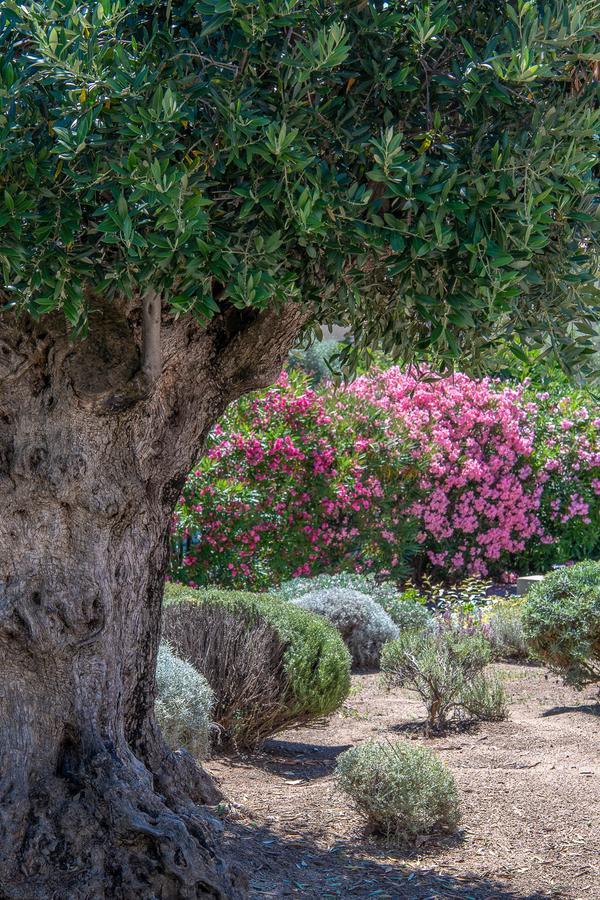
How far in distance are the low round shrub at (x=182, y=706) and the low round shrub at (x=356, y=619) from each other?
151 inches

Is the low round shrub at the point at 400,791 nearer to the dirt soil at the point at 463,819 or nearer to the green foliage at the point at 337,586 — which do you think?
the dirt soil at the point at 463,819

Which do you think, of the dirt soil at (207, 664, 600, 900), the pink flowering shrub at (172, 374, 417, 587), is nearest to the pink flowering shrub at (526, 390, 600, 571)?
the pink flowering shrub at (172, 374, 417, 587)

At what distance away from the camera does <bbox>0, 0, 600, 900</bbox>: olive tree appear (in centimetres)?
261

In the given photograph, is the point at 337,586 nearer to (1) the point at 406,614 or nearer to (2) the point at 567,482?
(1) the point at 406,614

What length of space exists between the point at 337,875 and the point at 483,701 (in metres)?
3.19

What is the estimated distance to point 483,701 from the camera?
7.01 meters

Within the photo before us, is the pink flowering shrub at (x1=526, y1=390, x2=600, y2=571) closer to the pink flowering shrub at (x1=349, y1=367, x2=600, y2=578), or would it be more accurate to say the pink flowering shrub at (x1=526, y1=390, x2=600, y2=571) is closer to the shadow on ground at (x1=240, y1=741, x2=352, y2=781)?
the pink flowering shrub at (x1=349, y1=367, x2=600, y2=578)

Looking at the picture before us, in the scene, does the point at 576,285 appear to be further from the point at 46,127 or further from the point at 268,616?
the point at 268,616

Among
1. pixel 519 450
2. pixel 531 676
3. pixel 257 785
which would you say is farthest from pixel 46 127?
pixel 519 450

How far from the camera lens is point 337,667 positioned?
6.48m

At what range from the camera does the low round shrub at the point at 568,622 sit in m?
7.47

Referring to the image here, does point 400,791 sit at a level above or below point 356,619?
below

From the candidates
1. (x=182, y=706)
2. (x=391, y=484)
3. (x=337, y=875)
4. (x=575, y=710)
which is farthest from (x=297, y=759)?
(x=391, y=484)

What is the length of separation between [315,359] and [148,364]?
20.9 meters
